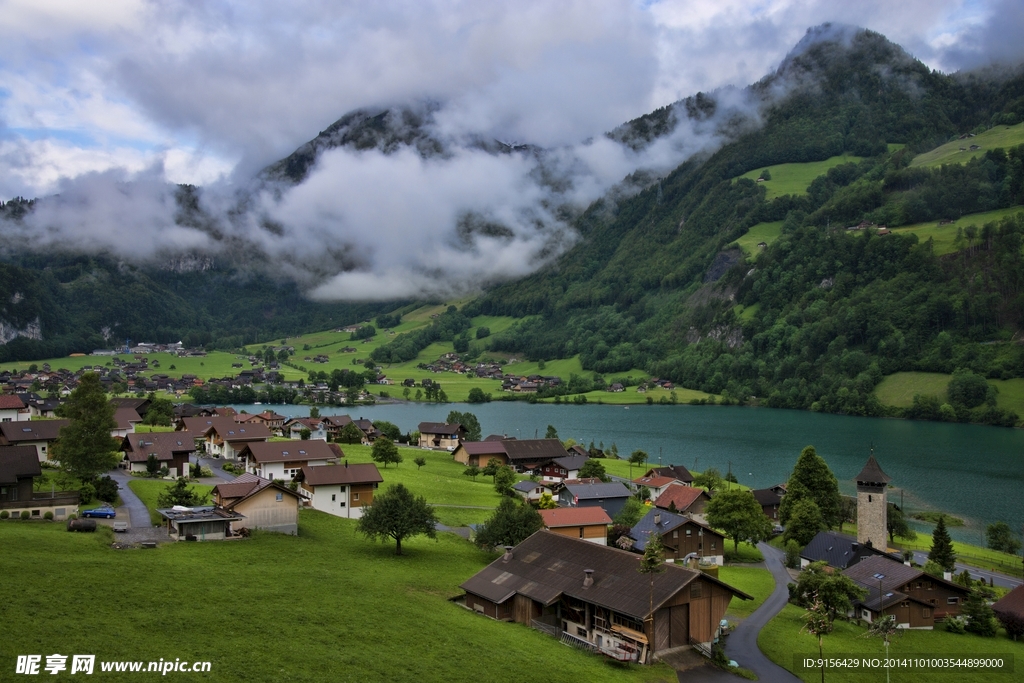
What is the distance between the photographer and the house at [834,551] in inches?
1864

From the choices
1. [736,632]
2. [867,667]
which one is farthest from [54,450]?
[867,667]

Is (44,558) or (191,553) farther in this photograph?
(191,553)

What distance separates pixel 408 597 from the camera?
3167 cm

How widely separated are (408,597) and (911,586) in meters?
26.1

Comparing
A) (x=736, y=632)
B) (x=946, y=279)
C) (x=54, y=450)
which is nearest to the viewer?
(x=736, y=632)

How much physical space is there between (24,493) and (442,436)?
198ft

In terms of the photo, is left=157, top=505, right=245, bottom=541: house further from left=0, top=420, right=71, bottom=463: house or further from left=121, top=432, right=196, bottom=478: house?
left=0, top=420, right=71, bottom=463: house

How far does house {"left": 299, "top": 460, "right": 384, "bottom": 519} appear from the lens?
49.4 metres

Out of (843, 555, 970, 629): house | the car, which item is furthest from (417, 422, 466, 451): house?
(843, 555, 970, 629): house

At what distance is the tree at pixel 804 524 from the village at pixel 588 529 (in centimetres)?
11

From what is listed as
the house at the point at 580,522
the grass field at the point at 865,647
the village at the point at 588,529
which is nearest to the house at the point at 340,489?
the village at the point at 588,529

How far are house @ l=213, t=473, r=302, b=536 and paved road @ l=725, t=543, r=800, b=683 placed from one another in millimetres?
22641

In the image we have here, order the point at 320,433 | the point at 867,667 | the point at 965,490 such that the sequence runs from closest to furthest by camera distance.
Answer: the point at 867,667, the point at 965,490, the point at 320,433

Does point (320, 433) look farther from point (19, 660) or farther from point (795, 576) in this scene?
point (19, 660)
